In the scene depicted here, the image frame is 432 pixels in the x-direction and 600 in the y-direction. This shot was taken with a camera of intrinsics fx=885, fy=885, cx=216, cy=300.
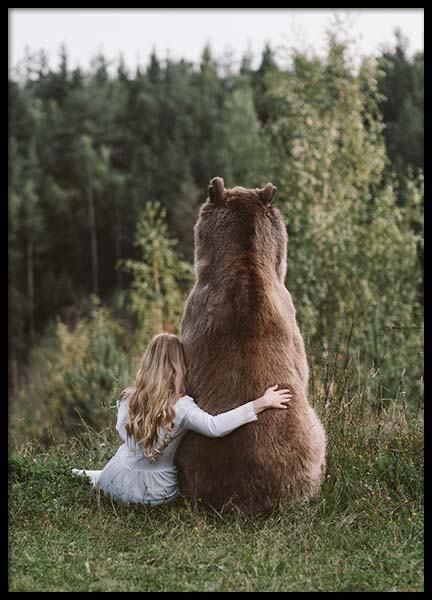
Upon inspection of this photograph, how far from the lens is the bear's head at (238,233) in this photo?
478 centimetres

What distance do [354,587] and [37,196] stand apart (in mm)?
29902

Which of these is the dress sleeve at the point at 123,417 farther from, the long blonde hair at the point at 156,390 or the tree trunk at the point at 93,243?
the tree trunk at the point at 93,243

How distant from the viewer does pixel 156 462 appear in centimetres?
502

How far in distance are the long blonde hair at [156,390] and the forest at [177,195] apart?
157 centimetres

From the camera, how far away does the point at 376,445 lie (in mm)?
5527

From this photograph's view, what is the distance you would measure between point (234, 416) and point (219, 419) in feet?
0.28

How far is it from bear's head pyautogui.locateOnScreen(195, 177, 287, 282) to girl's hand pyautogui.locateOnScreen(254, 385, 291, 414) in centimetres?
64

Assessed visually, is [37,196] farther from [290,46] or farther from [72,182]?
[290,46]

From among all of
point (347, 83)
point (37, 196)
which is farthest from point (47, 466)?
point (37, 196)

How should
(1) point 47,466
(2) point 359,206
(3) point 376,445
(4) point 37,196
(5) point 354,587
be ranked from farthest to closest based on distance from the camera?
1. (4) point 37,196
2. (2) point 359,206
3. (1) point 47,466
4. (3) point 376,445
5. (5) point 354,587

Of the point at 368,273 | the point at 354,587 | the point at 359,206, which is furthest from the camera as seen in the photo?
the point at 359,206

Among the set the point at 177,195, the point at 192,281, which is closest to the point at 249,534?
the point at 192,281

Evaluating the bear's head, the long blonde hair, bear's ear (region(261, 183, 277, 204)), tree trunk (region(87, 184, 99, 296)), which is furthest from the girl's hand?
tree trunk (region(87, 184, 99, 296))

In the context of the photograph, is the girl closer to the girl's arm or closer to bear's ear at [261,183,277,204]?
the girl's arm
